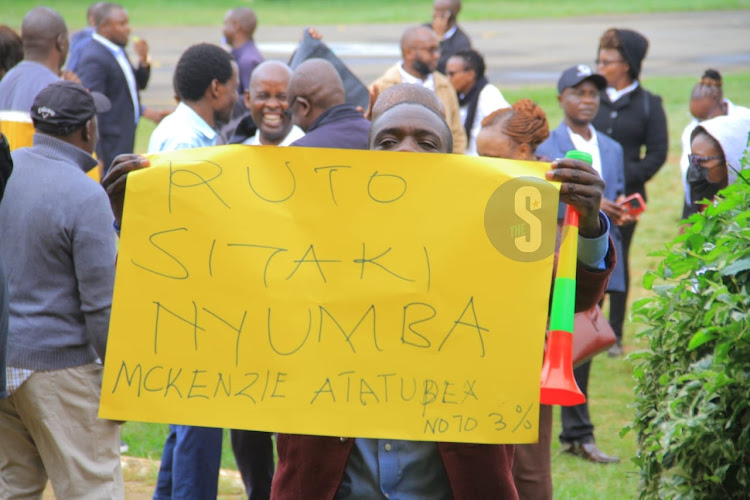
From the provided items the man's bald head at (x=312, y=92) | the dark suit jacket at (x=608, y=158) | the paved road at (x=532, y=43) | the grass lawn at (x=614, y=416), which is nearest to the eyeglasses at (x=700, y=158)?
the grass lawn at (x=614, y=416)

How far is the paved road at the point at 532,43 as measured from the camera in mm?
21047

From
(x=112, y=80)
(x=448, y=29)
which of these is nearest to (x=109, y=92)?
(x=112, y=80)

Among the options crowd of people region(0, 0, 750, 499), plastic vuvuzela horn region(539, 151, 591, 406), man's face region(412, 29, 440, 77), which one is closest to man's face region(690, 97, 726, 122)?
crowd of people region(0, 0, 750, 499)

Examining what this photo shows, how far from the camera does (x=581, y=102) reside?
6.78 metres

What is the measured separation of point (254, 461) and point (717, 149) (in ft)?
9.47

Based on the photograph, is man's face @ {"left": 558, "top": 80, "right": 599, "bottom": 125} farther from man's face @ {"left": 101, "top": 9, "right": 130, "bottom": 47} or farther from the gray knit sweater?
man's face @ {"left": 101, "top": 9, "right": 130, "bottom": 47}

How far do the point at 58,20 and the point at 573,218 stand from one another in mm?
5383

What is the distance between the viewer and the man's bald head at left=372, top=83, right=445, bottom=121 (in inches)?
122

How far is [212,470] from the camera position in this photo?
514 cm

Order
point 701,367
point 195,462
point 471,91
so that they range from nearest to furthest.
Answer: point 701,367 < point 195,462 < point 471,91

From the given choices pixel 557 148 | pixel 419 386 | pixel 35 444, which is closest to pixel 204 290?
pixel 419 386

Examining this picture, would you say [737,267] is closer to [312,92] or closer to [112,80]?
[312,92]

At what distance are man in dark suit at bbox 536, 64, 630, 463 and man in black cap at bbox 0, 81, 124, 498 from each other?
9.98 ft

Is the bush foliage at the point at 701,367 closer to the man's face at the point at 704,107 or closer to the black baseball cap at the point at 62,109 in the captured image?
the black baseball cap at the point at 62,109
